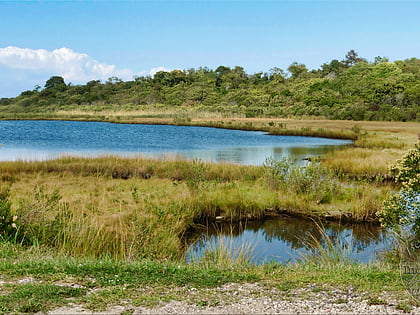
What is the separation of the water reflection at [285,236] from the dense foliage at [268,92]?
50858mm

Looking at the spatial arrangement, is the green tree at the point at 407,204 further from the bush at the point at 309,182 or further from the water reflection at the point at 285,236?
the bush at the point at 309,182

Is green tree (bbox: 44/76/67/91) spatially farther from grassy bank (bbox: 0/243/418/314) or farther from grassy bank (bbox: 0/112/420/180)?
grassy bank (bbox: 0/243/418/314)

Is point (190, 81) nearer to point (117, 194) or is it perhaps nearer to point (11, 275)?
point (117, 194)

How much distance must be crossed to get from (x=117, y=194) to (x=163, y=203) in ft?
7.07

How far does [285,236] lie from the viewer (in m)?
12.8

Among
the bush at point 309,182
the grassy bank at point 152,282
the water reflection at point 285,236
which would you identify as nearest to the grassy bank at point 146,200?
the bush at point 309,182

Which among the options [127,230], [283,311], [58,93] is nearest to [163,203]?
A: [127,230]

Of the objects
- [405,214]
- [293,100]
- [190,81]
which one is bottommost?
[405,214]

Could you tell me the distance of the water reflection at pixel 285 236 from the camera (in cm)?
1127

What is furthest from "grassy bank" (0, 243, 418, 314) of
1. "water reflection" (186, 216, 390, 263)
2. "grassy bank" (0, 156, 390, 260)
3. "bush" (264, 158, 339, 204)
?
"bush" (264, 158, 339, 204)

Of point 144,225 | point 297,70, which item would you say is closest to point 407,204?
point 144,225

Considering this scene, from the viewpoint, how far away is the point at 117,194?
48.8 ft

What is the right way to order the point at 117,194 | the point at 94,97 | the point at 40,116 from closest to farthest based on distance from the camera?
1. the point at 117,194
2. the point at 40,116
3. the point at 94,97

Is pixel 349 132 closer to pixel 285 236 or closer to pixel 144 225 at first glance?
pixel 285 236
